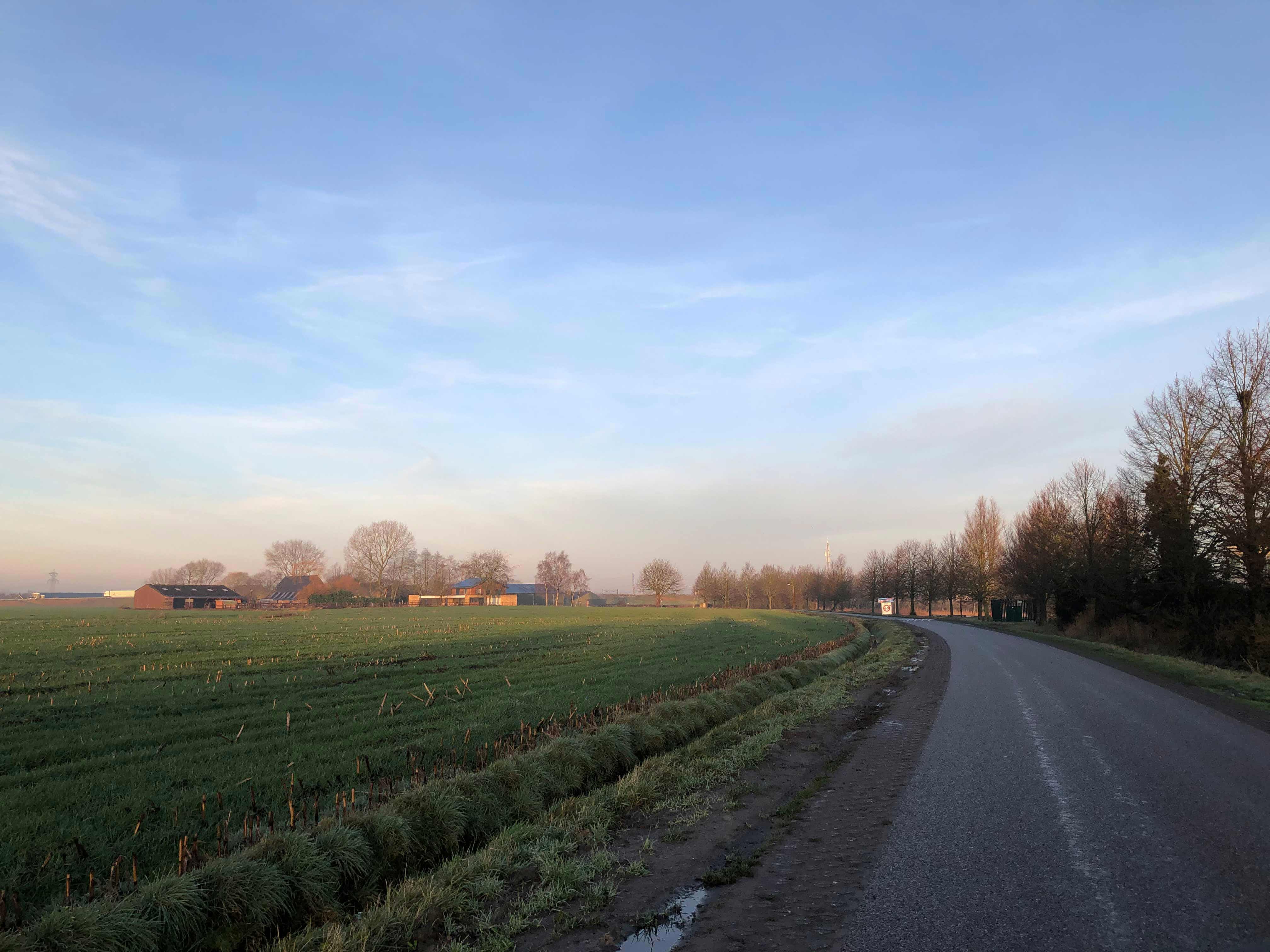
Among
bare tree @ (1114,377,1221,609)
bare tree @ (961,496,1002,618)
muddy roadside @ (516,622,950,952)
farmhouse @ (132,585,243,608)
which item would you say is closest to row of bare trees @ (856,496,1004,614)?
bare tree @ (961,496,1002,618)

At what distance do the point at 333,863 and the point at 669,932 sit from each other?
10.4ft

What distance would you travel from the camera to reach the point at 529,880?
628 centimetres

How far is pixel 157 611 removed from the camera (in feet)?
268

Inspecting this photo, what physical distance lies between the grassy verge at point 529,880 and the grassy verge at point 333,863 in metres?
0.37

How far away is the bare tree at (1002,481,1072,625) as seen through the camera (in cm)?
5300

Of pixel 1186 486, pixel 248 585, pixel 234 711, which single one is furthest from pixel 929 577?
pixel 248 585

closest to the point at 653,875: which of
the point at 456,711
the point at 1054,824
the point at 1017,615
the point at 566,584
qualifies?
the point at 1054,824

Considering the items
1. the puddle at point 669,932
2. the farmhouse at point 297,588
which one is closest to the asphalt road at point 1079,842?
the puddle at point 669,932

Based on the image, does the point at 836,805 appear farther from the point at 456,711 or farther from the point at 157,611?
the point at 157,611

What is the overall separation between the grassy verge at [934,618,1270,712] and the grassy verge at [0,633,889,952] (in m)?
15.6

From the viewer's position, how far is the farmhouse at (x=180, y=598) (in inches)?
4363

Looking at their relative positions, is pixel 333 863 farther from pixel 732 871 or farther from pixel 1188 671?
pixel 1188 671

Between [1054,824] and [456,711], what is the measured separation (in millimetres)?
11824

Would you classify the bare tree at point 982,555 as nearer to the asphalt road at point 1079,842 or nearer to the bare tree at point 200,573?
the asphalt road at point 1079,842
